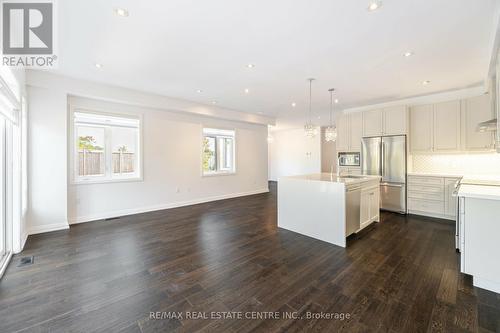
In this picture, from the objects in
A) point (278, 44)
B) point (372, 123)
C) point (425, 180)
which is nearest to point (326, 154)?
point (372, 123)

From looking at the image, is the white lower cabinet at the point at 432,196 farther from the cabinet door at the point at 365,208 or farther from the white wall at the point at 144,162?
the white wall at the point at 144,162

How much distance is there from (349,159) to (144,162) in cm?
543

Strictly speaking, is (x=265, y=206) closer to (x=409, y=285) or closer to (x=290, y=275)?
(x=290, y=275)

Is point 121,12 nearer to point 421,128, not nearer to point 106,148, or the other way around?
point 106,148

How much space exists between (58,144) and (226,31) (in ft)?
12.3

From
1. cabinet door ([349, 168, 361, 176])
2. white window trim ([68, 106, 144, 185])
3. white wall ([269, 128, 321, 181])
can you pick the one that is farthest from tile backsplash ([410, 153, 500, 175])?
white window trim ([68, 106, 144, 185])

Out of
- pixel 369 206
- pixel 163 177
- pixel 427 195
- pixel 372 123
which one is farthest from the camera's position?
pixel 163 177

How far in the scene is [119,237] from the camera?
3.48 metres

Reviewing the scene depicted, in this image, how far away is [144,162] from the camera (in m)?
5.11

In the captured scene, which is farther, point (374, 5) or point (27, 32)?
point (27, 32)

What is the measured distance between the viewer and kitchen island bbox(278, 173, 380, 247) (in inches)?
123

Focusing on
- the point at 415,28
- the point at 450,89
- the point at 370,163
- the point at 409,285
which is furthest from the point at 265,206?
the point at 450,89

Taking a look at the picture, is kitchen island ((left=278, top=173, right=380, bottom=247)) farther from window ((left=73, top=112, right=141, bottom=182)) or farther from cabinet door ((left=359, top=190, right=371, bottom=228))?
window ((left=73, top=112, right=141, bottom=182))

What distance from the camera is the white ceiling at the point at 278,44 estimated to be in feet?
6.84
